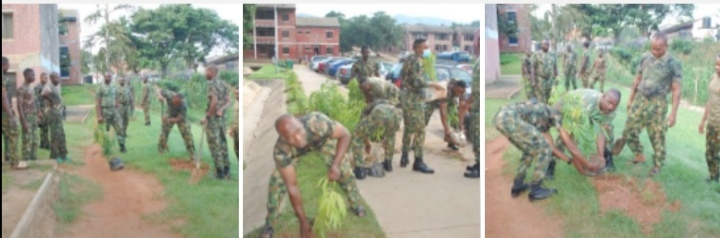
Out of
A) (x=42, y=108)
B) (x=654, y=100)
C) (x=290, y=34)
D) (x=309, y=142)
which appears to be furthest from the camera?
(x=290, y=34)

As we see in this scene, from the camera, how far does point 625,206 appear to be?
6.99 m

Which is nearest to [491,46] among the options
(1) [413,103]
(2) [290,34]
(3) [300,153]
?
(1) [413,103]

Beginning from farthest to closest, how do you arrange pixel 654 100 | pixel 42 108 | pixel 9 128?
1. pixel 654 100
2. pixel 42 108
3. pixel 9 128

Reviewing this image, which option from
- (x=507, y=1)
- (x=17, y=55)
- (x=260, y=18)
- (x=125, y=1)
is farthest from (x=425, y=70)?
(x=17, y=55)

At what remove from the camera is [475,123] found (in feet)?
23.5

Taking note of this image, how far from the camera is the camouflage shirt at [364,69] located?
7.20m

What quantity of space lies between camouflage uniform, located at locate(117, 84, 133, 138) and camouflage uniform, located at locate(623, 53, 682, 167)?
4144 mm

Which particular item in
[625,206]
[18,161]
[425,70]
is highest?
[425,70]

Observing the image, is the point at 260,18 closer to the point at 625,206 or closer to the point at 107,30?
the point at 107,30

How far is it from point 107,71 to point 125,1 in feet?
1.98

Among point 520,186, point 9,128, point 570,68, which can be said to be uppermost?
point 570,68

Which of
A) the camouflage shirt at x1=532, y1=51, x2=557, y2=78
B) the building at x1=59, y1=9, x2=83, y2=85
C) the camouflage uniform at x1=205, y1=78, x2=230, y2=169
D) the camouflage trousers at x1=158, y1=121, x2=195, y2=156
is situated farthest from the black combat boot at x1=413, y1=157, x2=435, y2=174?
the building at x1=59, y1=9, x2=83, y2=85

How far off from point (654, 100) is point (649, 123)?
196 millimetres

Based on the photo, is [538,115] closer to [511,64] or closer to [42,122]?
[511,64]
